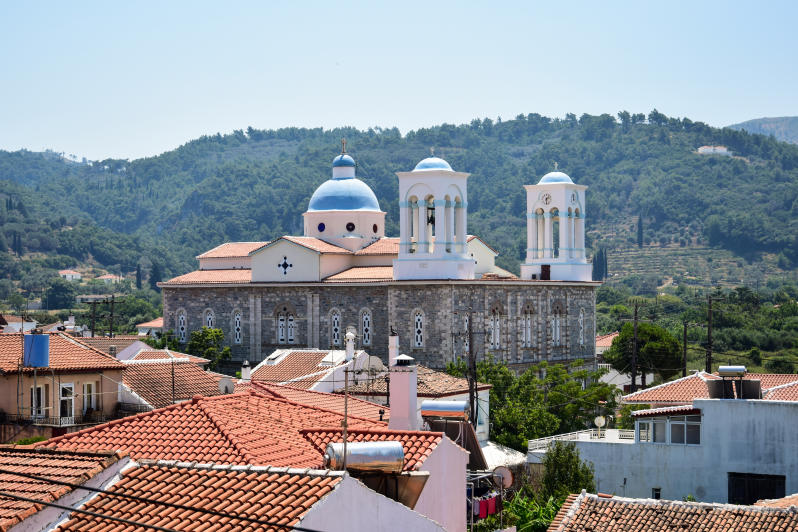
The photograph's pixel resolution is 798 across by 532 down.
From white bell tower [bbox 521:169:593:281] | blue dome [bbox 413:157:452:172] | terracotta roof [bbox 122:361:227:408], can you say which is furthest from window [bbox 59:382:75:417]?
white bell tower [bbox 521:169:593:281]

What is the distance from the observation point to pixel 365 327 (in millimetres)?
52000

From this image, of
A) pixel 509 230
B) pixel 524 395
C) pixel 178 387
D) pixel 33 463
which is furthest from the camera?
pixel 509 230

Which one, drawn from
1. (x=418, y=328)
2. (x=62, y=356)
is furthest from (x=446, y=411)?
(x=418, y=328)

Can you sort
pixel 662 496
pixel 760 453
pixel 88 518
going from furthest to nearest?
pixel 662 496 < pixel 760 453 < pixel 88 518

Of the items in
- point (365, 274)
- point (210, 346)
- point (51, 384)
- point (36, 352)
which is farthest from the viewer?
point (210, 346)

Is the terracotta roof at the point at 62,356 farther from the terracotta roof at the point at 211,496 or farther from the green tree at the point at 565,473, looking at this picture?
the terracotta roof at the point at 211,496

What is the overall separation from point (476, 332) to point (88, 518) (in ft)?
122

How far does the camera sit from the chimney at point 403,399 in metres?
17.2

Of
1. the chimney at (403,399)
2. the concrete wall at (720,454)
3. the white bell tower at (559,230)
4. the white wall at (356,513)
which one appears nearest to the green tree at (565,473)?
the concrete wall at (720,454)

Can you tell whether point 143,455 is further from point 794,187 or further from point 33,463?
point 794,187

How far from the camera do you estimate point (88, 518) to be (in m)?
11.9

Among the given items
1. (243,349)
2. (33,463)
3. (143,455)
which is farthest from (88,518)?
(243,349)

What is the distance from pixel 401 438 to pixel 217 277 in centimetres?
4376

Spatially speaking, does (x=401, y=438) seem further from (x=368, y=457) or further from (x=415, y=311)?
(x=415, y=311)
